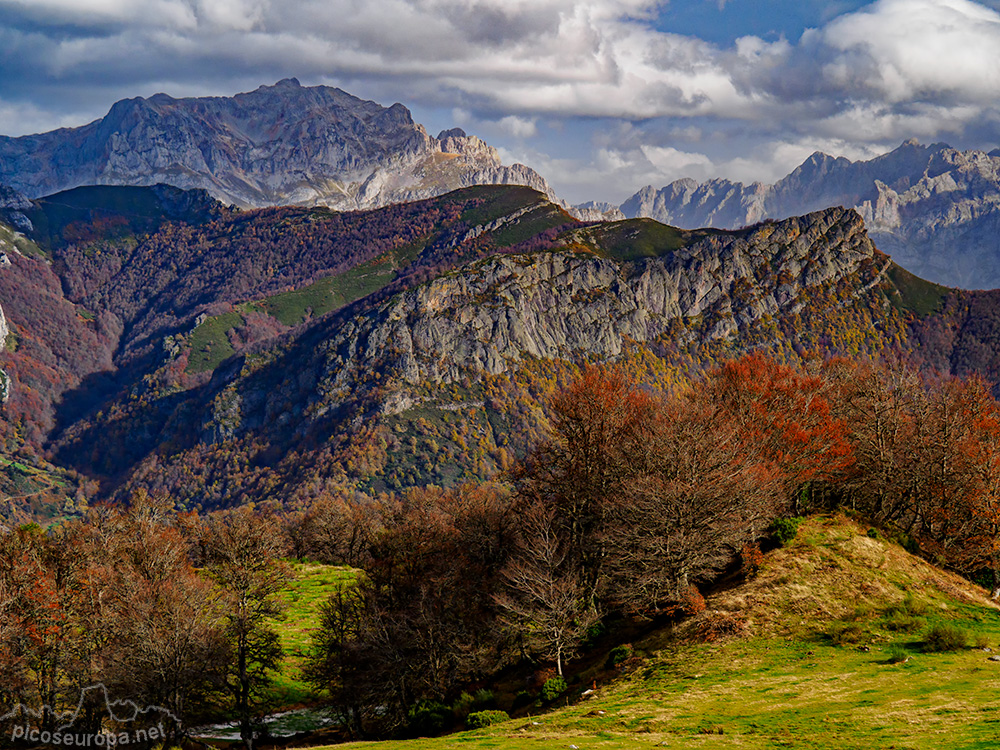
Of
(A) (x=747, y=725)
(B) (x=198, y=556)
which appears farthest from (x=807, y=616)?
(B) (x=198, y=556)

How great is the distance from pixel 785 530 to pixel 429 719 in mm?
32534

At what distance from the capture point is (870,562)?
2076 inches

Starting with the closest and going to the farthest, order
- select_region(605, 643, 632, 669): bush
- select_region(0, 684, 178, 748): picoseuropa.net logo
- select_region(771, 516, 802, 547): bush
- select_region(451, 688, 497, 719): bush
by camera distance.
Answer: select_region(605, 643, 632, 669): bush < select_region(451, 688, 497, 719): bush < select_region(0, 684, 178, 748): picoseuropa.net logo < select_region(771, 516, 802, 547): bush

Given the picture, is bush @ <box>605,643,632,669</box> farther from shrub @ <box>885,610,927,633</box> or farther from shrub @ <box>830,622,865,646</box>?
shrub @ <box>885,610,927,633</box>

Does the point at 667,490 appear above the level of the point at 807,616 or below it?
above

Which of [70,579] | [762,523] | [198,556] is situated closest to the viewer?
[762,523]

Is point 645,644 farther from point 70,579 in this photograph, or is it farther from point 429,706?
point 70,579

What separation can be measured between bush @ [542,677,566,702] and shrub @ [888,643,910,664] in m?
20.5

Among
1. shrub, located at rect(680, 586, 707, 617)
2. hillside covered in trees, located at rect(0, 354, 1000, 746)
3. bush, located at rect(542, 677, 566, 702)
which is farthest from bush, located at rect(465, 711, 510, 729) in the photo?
shrub, located at rect(680, 586, 707, 617)

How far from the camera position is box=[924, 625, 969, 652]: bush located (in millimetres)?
39656

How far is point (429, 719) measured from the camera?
47.8 meters

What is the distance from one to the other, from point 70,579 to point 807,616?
65852mm

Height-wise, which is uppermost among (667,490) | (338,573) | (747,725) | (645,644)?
(667,490)

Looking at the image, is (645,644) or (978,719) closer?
(978,719)
